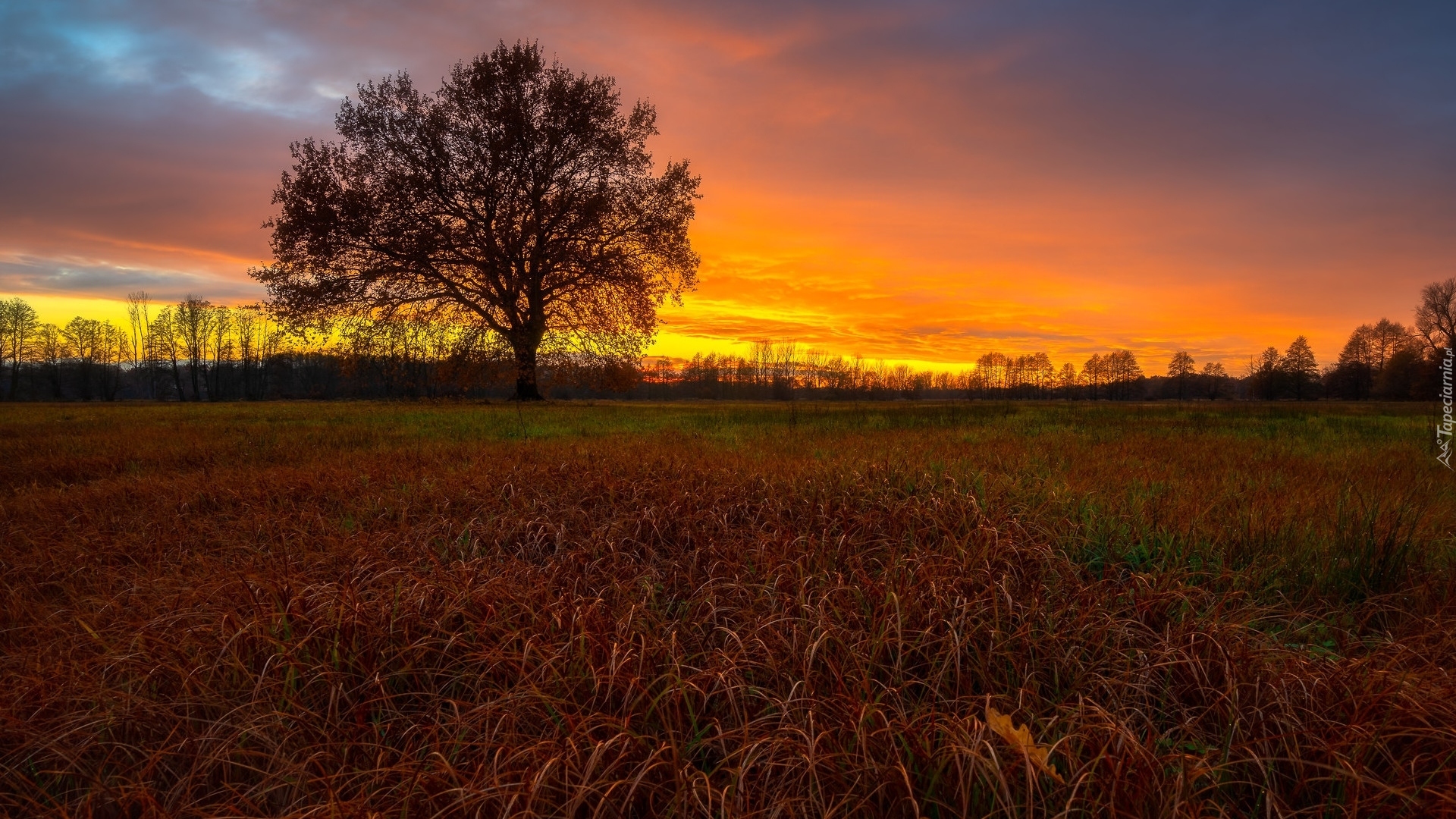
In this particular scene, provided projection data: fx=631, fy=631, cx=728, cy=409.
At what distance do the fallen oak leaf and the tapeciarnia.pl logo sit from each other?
8865 millimetres

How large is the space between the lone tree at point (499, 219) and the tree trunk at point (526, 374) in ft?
0.25

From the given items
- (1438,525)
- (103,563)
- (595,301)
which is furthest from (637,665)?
(595,301)

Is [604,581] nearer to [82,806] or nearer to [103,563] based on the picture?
[82,806]

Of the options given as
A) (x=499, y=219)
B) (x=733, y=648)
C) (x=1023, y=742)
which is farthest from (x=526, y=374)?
(x=1023, y=742)

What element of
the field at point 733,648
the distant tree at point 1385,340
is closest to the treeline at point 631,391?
the distant tree at point 1385,340

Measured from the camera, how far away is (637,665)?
8.09ft

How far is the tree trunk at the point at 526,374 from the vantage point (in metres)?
23.9

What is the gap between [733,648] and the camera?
2.72 m

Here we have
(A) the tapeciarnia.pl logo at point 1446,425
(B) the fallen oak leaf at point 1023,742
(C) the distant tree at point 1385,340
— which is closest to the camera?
(B) the fallen oak leaf at point 1023,742

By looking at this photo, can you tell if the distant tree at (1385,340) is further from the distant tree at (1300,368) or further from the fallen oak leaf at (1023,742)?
the fallen oak leaf at (1023,742)

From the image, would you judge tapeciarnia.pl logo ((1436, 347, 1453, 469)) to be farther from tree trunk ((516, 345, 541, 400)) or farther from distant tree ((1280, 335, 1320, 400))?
distant tree ((1280, 335, 1320, 400))

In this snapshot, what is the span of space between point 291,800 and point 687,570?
217 cm

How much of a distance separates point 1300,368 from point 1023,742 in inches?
3645

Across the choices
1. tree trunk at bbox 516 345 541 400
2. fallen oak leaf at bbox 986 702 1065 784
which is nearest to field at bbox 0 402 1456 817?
fallen oak leaf at bbox 986 702 1065 784
